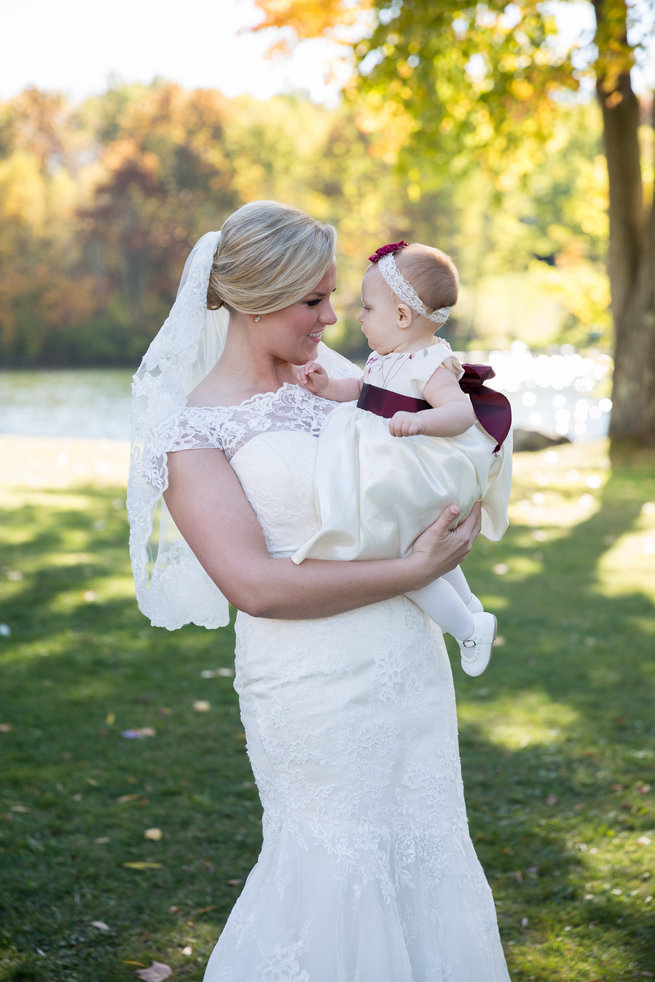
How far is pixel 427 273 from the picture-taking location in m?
2.45

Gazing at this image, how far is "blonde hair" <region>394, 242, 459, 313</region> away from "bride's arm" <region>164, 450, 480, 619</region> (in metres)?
0.57

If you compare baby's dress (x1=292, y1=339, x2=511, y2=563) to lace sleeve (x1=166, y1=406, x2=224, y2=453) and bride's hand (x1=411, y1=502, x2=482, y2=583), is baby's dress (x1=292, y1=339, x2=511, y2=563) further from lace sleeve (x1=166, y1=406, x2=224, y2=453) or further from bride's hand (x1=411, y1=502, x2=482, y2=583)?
lace sleeve (x1=166, y1=406, x2=224, y2=453)

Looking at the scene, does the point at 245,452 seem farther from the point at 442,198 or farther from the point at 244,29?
the point at 442,198

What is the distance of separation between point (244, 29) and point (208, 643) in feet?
36.4

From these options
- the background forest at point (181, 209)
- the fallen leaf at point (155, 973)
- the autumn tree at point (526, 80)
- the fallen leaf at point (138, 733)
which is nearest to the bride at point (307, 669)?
the fallen leaf at point (155, 973)

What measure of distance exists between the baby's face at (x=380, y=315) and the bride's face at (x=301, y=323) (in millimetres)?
95

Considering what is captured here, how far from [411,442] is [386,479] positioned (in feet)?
0.38

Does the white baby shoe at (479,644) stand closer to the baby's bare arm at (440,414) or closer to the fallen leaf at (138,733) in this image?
the baby's bare arm at (440,414)

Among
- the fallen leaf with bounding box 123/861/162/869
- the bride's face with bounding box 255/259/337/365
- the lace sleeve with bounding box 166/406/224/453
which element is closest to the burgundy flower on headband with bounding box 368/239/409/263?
the bride's face with bounding box 255/259/337/365

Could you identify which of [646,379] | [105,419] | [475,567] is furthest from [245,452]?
[105,419]

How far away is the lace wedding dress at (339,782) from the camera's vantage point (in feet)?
7.74

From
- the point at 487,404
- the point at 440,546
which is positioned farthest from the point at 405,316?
the point at 440,546

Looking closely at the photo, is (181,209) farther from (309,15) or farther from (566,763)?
(566,763)

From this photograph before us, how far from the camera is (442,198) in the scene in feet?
147
